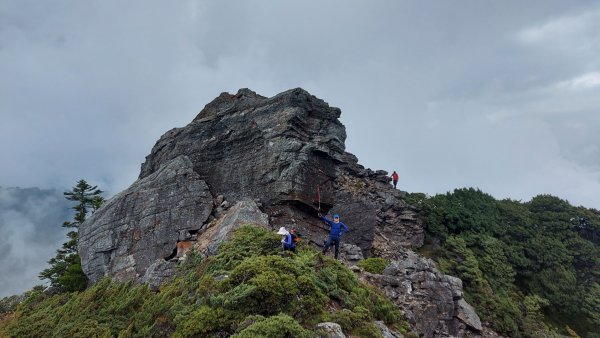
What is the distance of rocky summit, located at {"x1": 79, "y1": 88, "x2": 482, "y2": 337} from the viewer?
1598 centimetres

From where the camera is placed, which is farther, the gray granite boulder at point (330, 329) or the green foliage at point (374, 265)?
the green foliage at point (374, 265)

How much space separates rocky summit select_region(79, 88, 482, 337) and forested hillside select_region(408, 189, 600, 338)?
4.56 meters

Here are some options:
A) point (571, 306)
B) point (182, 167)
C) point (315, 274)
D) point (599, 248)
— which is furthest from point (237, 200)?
point (599, 248)

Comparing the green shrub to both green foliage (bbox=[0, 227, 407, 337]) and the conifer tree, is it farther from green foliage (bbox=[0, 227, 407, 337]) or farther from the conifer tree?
the conifer tree

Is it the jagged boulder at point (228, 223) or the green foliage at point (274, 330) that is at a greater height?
the jagged boulder at point (228, 223)

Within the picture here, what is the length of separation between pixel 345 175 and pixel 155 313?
21.0 meters

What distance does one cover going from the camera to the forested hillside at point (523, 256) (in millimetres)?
23141

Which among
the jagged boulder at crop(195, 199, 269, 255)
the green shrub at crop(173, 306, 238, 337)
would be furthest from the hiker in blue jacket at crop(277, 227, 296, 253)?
the green shrub at crop(173, 306, 238, 337)

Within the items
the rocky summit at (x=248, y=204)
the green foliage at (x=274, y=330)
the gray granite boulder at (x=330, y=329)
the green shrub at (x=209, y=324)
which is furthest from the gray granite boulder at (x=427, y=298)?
the green shrub at (x=209, y=324)

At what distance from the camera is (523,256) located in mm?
28047

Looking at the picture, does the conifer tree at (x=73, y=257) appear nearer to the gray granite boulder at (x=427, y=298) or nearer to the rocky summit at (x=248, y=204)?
the rocky summit at (x=248, y=204)

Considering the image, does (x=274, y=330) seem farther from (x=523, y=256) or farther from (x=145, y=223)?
(x=523, y=256)

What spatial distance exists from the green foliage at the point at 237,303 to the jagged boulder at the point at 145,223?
3.63 metres

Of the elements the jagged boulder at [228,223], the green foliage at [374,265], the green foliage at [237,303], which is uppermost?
the jagged boulder at [228,223]
